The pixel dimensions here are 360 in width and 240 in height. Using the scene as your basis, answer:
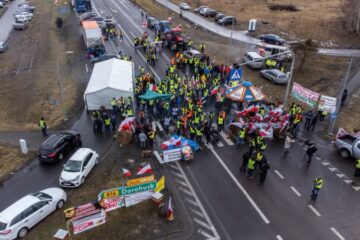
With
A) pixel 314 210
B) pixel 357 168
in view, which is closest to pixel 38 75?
pixel 314 210

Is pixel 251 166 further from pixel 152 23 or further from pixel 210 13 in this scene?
pixel 210 13

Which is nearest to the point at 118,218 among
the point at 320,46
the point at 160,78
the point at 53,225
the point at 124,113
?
the point at 53,225

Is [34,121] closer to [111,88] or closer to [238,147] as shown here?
[111,88]

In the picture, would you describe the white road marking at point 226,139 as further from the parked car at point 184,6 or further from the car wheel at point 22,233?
the parked car at point 184,6

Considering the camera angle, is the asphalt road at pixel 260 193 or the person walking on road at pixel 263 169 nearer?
the asphalt road at pixel 260 193

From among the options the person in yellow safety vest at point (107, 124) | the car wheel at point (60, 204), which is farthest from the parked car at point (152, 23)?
the car wheel at point (60, 204)

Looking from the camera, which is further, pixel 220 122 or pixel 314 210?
pixel 220 122

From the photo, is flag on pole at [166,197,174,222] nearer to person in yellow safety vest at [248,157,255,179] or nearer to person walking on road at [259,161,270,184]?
person in yellow safety vest at [248,157,255,179]
